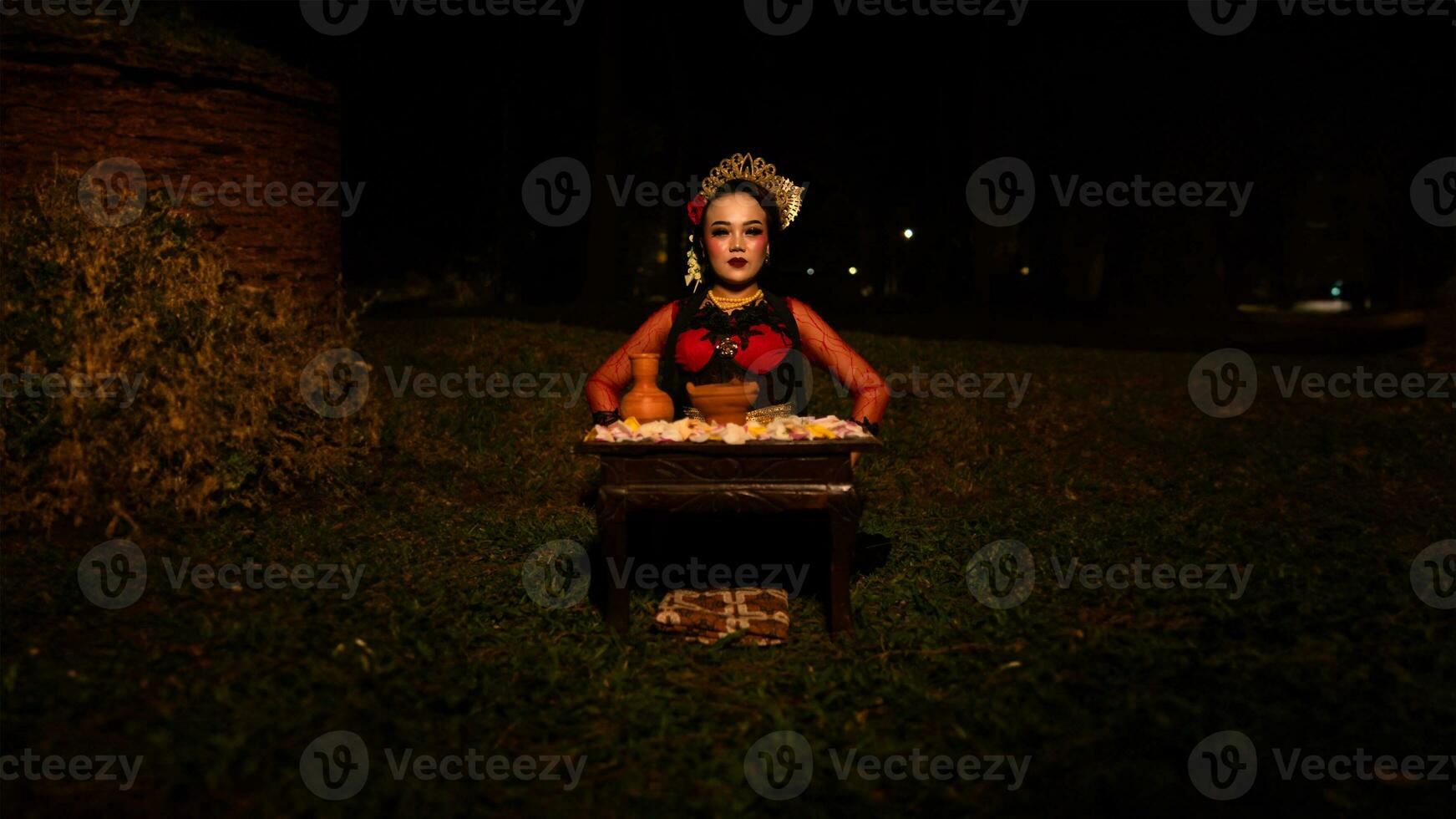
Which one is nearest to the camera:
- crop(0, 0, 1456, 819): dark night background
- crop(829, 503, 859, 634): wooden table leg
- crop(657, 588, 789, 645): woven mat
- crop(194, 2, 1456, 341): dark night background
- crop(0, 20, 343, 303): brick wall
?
crop(0, 0, 1456, 819): dark night background

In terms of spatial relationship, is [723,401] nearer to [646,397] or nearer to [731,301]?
[646,397]

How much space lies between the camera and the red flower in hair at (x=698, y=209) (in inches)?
213

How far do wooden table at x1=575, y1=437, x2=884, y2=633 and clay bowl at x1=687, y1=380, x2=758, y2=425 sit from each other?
1.21 feet

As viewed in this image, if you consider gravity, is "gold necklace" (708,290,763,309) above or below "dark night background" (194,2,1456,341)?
below

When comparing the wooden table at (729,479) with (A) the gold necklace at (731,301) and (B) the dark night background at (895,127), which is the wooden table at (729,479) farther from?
(B) the dark night background at (895,127)

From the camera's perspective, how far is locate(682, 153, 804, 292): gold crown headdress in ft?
17.9

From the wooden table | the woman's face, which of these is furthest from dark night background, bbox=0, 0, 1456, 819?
the woman's face

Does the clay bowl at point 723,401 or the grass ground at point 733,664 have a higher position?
the clay bowl at point 723,401

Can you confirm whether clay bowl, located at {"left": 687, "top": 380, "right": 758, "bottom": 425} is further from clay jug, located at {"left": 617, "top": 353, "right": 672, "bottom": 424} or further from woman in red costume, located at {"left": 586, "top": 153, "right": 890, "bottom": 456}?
woman in red costume, located at {"left": 586, "top": 153, "right": 890, "bottom": 456}

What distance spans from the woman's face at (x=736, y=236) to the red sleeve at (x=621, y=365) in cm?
40

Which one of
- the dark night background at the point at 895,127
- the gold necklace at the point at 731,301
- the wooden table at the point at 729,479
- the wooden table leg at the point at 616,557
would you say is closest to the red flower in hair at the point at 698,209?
the gold necklace at the point at 731,301

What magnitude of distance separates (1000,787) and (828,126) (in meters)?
26.5

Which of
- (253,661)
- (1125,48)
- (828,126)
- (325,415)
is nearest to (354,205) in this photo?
(828,126)

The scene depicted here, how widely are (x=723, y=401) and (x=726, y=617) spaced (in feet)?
3.94
